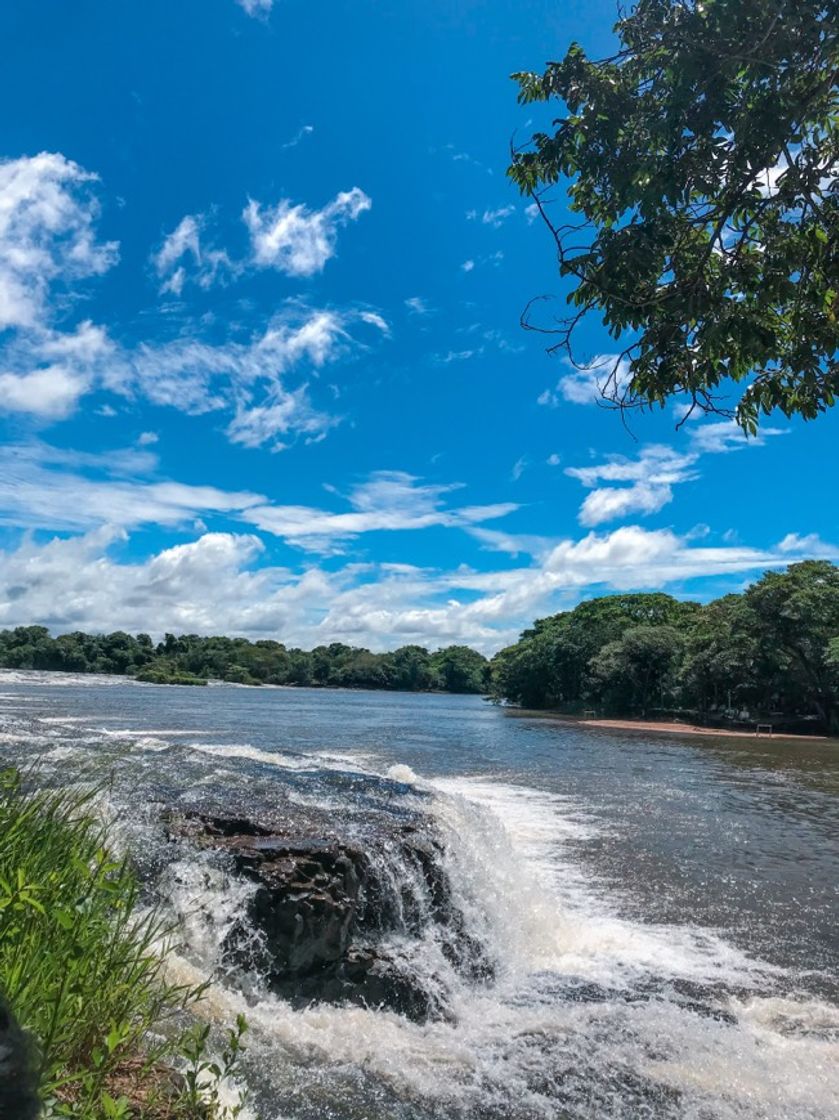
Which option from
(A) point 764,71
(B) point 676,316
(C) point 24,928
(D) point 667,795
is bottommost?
(D) point 667,795

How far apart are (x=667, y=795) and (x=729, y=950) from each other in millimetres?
11776

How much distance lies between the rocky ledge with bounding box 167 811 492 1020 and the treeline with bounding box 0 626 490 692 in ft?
337

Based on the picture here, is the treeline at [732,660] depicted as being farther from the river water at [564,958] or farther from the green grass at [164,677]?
the green grass at [164,677]

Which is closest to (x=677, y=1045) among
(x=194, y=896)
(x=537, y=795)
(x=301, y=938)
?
(x=301, y=938)

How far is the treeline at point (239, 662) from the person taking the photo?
112 meters

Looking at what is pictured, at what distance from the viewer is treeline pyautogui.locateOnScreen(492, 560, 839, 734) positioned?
150 ft

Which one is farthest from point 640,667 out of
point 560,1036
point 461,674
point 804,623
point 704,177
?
point 461,674

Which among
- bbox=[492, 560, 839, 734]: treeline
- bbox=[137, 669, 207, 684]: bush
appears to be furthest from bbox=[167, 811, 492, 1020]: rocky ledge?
bbox=[137, 669, 207, 684]: bush

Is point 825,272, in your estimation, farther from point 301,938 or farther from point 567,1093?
point 301,938

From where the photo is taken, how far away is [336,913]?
22.9 feet

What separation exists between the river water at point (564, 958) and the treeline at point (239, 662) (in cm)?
9739

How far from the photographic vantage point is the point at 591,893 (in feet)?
Answer: 35.1

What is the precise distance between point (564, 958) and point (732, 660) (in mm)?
44220

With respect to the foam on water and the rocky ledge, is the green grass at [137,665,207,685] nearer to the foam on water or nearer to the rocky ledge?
the rocky ledge
